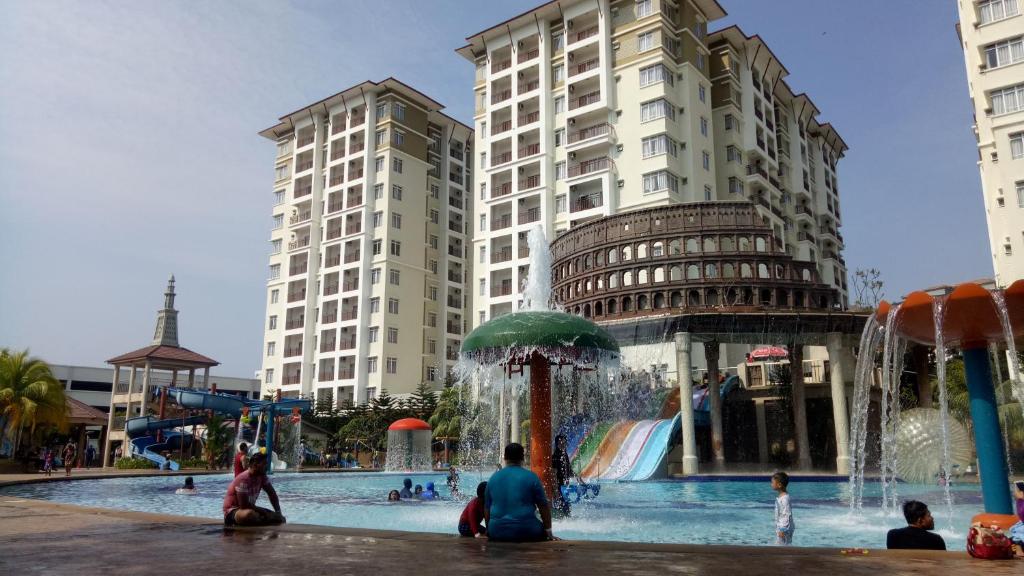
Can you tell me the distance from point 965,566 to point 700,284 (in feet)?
95.1

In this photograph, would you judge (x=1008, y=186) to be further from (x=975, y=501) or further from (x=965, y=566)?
(x=965, y=566)

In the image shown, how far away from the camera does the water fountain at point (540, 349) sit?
13297 mm

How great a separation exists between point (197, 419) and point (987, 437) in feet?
124

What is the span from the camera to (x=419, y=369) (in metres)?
66.8

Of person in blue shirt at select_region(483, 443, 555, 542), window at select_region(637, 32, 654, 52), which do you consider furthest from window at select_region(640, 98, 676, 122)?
person in blue shirt at select_region(483, 443, 555, 542)

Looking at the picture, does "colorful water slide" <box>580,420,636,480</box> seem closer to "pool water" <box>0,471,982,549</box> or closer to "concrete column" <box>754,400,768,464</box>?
"pool water" <box>0,471,982,549</box>

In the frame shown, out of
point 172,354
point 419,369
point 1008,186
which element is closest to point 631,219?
point 1008,186

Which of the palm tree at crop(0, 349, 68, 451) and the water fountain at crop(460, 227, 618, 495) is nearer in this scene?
the water fountain at crop(460, 227, 618, 495)

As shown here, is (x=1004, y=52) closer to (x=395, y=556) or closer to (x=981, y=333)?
(x=981, y=333)

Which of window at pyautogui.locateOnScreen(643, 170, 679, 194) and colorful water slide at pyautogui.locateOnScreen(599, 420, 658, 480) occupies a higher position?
window at pyautogui.locateOnScreen(643, 170, 679, 194)

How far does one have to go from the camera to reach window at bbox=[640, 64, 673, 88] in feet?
171

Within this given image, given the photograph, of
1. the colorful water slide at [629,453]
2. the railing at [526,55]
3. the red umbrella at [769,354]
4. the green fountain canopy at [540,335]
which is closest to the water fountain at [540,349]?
the green fountain canopy at [540,335]

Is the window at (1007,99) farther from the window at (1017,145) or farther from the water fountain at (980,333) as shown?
the water fountain at (980,333)

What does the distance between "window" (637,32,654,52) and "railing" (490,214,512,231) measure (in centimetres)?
1632
